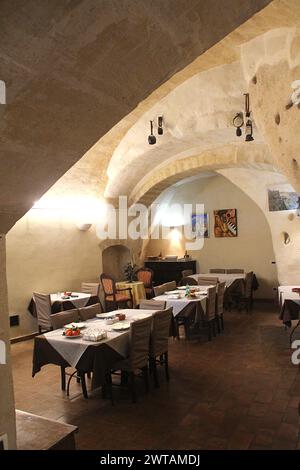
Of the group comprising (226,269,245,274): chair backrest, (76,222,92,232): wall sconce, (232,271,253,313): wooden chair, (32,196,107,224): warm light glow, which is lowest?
(232,271,253,313): wooden chair

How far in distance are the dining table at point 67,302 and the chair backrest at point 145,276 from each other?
101 inches

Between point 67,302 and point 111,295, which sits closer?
point 67,302

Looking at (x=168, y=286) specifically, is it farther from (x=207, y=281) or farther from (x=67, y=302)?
(x=67, y=302)

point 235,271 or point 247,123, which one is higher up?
Result: point 247,123

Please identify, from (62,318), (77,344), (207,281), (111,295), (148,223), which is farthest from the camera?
(148,223)

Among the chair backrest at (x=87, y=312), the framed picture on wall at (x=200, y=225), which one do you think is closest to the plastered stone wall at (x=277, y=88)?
the chair backrest at (x=87, y=312)

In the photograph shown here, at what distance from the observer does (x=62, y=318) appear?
494cm

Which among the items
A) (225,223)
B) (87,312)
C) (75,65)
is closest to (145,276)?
(225,223)

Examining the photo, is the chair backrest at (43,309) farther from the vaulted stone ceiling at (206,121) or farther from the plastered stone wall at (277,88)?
the plastered stone wall at (277,88)

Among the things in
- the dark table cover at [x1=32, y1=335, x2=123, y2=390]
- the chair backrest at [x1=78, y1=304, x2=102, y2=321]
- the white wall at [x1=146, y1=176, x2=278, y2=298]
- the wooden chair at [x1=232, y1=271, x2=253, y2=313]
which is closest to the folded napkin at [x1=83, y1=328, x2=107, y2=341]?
the dark table cover at [x1=32, y1=335, x2=123, y2=390]

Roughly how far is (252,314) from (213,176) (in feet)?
14.7

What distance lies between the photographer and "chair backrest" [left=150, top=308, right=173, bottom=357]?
4.46 metres

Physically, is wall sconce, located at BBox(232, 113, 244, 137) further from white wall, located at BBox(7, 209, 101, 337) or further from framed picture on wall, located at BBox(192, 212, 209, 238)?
framed picture on wall, located at BBox(192, 212, 209, 238)

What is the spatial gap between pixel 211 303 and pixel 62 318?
272 cm
